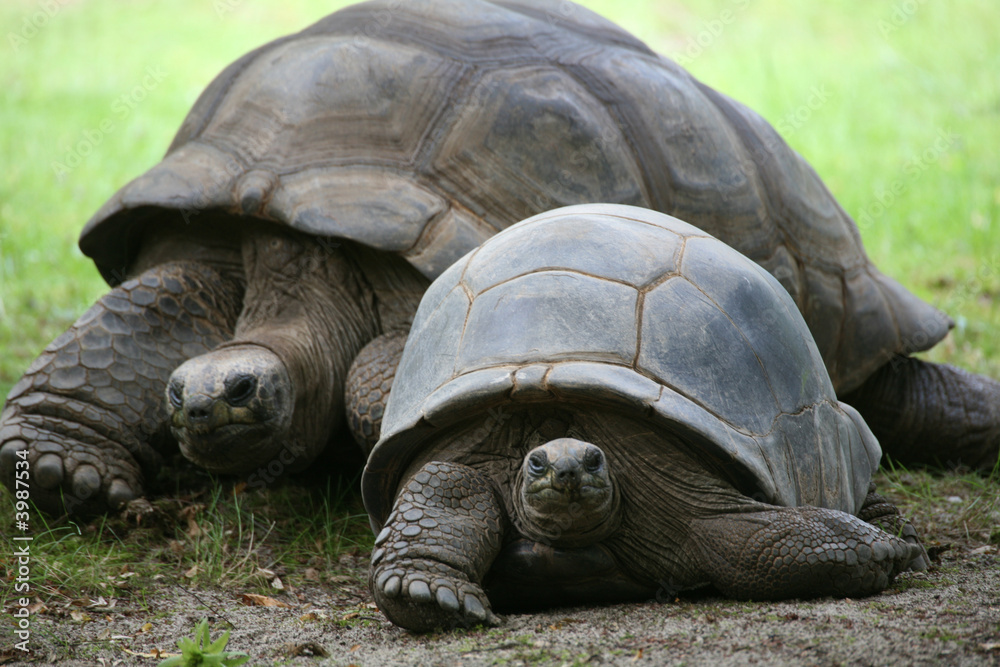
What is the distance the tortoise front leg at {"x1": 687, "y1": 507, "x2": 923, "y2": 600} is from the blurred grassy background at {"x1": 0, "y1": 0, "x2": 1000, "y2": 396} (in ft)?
Result: 11.0

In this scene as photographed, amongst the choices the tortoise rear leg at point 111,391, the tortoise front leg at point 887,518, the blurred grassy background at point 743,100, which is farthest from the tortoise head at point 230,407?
the blurred grassy background at point 743,100

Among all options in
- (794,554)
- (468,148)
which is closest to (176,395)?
(468,148)

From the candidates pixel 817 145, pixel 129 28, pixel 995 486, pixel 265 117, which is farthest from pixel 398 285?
pixel 129 28

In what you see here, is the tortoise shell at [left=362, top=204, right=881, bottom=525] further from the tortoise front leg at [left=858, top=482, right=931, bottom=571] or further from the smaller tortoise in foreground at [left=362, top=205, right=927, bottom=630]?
the tortoise front leg at [left=858, top=482, right=931, bottom=571]

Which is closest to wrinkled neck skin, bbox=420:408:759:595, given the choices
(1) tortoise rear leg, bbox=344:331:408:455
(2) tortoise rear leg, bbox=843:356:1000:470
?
(1) tortoise rear leg, bbox=344:331:408:455

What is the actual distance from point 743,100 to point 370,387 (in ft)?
27.4

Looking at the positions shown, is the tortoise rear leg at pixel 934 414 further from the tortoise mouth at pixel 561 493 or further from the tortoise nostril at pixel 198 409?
the tortoise nostril at pixel 198 409

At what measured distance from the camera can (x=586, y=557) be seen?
89.7 inches

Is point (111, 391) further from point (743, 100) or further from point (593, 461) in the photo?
point (743, 100)

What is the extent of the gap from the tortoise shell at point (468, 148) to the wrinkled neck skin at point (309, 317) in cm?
23

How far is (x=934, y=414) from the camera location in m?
4.36

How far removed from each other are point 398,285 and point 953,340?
3.65 meters

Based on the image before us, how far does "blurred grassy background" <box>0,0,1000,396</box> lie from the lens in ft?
21.0

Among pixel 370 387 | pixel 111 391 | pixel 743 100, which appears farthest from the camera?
pixel 743 100
